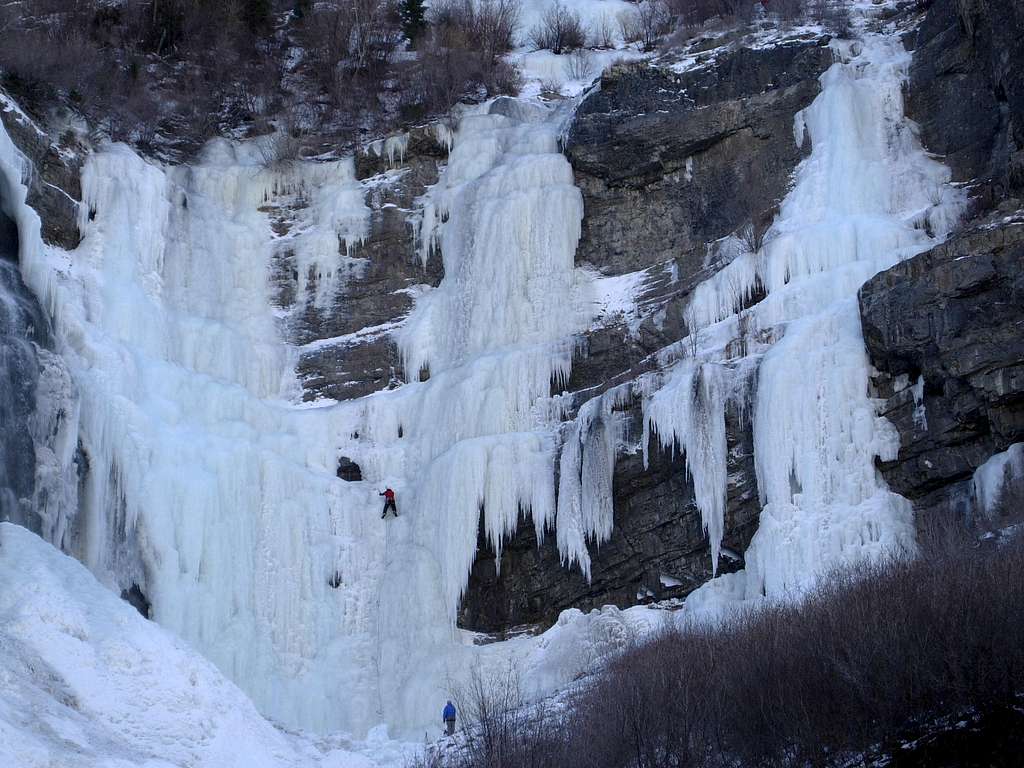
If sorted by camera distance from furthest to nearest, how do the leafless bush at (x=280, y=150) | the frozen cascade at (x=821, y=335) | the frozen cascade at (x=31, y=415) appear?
1. the leafless bush at (x=280, y=150)
2. the frozen cascade at (x=31, y=415)
3. the frozen cascade at (x=821, y=335)

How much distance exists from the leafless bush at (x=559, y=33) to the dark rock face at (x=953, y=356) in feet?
66.2

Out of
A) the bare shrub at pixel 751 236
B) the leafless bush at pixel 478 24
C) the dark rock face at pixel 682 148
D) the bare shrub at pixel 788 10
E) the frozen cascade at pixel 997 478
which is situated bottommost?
the frozen cascade at pixel 997 478

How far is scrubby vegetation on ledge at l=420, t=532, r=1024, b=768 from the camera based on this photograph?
48.5 ft

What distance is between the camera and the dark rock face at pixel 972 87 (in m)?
26.1

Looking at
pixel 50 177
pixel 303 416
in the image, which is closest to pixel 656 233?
pixel 303 416

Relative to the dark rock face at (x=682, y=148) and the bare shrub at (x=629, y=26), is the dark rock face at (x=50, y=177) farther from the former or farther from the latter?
the bare shrub at (x=629, y=26)

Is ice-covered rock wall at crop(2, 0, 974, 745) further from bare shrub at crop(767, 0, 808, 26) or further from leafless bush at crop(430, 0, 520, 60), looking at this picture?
leafless bush at crop(430, 0, 520, 60)

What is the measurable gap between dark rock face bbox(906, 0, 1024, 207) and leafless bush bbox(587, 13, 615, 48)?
42.8ft

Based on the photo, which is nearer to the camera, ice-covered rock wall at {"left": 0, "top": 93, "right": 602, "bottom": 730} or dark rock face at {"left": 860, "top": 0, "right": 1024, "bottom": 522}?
dark rock face at {"left": 860, "top": 0, "right": 1024, "bottom": 522}

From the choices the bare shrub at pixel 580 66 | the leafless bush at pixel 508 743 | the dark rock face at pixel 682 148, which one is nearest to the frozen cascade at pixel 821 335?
the dark rock face at pixel 682 148

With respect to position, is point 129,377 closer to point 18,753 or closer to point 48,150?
point 48,150

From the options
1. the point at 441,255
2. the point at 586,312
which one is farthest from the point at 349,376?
the point at 586,312

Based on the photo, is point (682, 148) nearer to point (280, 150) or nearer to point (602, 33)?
point (280, 150)

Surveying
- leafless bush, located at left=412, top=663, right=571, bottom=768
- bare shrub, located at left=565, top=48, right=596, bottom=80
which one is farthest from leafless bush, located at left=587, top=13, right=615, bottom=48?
leafless bush, located at left=412, top=663, right=571, bottom=768
